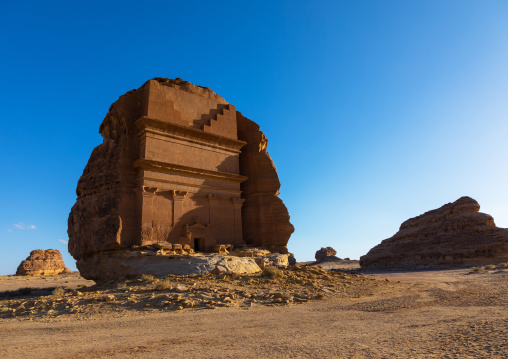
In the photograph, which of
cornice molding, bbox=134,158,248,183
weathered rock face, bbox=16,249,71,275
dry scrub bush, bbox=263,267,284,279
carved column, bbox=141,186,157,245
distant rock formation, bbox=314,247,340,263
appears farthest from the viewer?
distant rock formation, bbox=314,247,340,263

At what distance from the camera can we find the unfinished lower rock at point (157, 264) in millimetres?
14703

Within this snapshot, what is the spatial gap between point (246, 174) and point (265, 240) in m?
4.60

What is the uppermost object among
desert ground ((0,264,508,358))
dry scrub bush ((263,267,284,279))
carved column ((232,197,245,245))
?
carved column ((232,197,245,245))

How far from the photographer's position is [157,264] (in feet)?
49.8

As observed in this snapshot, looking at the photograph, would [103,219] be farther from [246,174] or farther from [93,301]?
[246,174]

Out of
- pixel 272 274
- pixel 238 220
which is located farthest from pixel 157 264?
pixel 238 220

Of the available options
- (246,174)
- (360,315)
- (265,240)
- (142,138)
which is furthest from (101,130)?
(360,315)

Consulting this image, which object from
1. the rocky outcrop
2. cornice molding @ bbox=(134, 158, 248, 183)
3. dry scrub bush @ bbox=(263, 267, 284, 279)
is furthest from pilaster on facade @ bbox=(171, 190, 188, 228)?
dry scrub bush @ bbox=(263, 267, 284, 279)

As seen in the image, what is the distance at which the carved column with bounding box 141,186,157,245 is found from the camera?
1694cm

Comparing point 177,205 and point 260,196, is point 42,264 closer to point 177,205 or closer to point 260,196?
point 177,205

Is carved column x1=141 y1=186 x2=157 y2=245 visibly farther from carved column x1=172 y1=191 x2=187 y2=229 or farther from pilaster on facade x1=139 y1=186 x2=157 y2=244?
carved column x1=172 y1=191 x2=187 y2=229

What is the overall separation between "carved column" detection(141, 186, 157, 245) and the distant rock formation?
6410cm

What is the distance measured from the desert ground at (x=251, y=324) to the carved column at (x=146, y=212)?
400 cm

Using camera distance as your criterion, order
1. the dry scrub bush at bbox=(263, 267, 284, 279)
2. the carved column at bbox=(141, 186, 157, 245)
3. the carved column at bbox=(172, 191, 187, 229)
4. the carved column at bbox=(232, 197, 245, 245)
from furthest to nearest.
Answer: the carved column at bbox=(232, 197, 245, 245) < the carved column at bbox=(172, 191, 187, 229) < the carved column at bbox=(141, 186, 157, 245) < the dry scrub bush at bbox=(263, 267, 284, 279)
